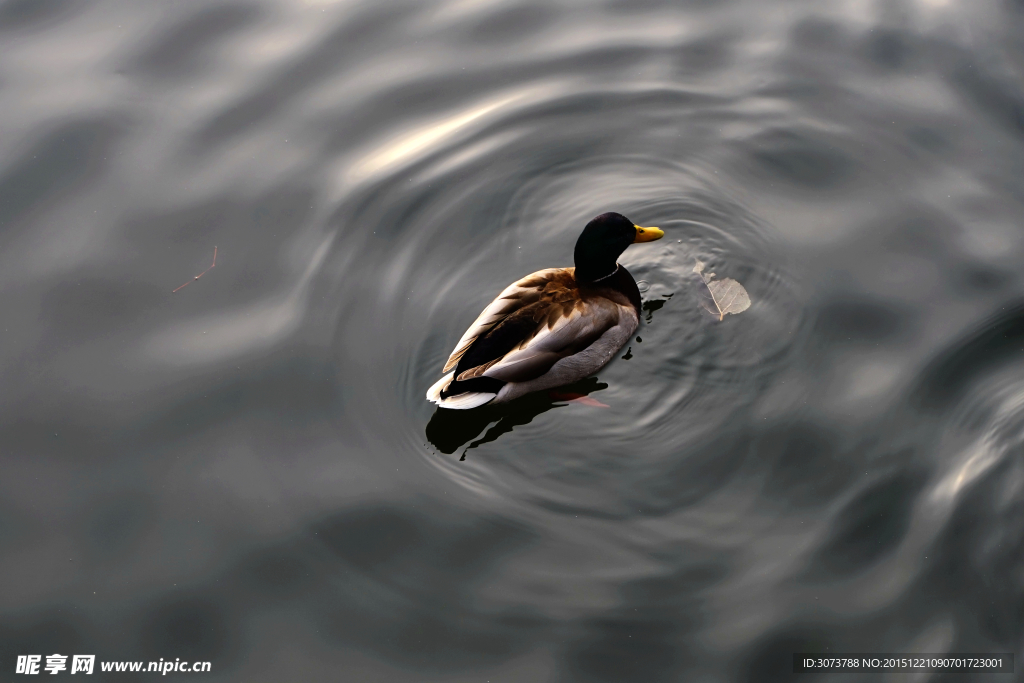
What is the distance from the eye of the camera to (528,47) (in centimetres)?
852

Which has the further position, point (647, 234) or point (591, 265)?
point (647, 234)

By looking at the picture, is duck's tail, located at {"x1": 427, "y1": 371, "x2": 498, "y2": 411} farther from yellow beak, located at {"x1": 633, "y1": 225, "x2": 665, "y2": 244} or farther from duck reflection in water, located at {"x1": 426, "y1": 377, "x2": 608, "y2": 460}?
yellow beak, located at {"x1": 633, "y1": 225, "x2": 665, "y2": 244}

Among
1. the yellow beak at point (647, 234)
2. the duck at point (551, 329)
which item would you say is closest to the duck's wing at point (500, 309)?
the duck at point (551, 329)

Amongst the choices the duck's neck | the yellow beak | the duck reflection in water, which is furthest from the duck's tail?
the yellow beak

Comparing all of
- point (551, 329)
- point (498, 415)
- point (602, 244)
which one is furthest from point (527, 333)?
point (602, 244)

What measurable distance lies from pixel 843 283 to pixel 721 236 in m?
1.00

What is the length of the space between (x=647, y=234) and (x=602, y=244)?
420mm

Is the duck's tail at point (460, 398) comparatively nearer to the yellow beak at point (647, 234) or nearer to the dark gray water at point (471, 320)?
the dark gray water at point (471, 320)

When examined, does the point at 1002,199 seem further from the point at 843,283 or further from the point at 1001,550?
the point at 1001,550

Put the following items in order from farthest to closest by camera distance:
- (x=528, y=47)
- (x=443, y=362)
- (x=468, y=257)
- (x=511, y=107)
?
1. (x=528, y=47)
2. (x=511, y=107)
3. (x=468, y=257)
4. (x=443, y=362)

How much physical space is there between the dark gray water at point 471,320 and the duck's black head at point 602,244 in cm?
52

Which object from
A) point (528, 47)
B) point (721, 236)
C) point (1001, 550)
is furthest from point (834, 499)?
point (528, 47)

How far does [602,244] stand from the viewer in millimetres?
6281

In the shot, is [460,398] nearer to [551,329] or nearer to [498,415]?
[498,415]
